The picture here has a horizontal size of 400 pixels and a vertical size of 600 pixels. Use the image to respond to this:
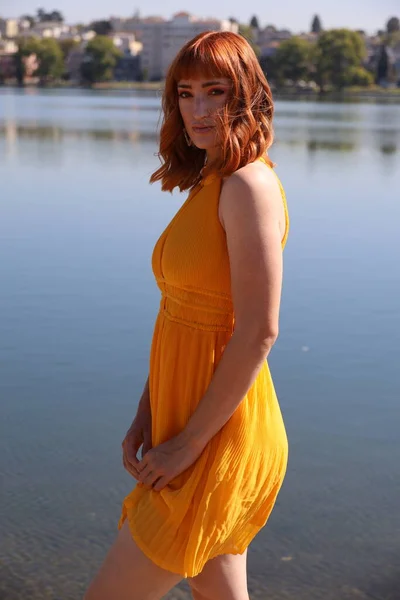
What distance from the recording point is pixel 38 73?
11981 cm

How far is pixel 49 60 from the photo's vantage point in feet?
388

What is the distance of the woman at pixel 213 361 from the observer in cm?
176

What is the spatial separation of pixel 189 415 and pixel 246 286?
30 cm

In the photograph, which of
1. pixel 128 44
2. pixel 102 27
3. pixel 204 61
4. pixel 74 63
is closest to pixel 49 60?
pixel 74 63

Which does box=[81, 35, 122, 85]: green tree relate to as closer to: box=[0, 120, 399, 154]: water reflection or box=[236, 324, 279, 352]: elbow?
box=[0, 120, 399, 154]: water reflection

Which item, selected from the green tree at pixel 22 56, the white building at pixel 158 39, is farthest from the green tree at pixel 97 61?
the white building at pixel 158 39

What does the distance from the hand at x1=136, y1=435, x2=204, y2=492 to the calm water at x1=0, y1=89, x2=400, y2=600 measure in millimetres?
1339

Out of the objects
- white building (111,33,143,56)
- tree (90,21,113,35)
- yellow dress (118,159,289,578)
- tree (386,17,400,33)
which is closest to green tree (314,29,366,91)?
white building (111,33,143,56)

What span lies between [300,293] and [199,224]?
545 cm

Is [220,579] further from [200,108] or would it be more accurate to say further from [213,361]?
[200,108]

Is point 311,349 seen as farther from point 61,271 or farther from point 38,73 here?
point 38,73

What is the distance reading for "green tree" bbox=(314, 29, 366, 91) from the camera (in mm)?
95875

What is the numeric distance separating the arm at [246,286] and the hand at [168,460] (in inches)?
1.0

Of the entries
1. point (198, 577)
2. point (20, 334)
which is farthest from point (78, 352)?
point (198, 577)
